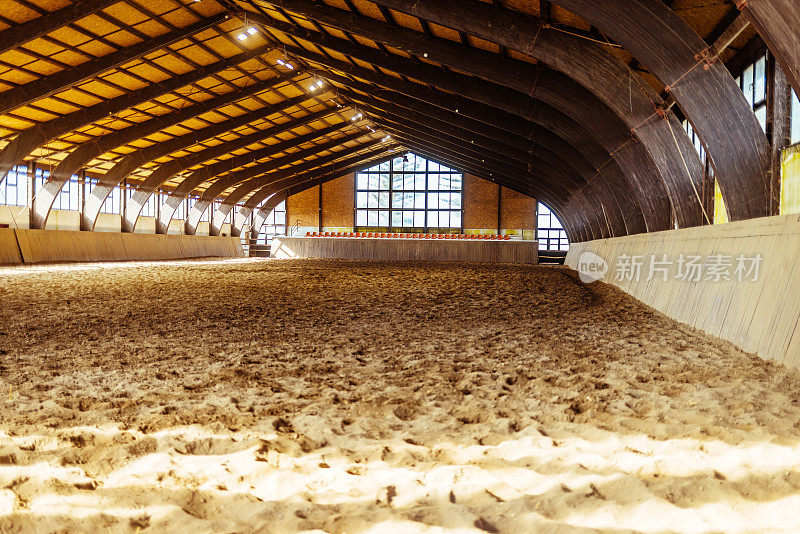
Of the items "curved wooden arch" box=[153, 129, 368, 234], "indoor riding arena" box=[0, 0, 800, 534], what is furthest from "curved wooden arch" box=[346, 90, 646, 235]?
"curved wooden arch" box=[153, 129, 368, 234]

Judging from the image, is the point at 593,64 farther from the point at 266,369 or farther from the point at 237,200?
the point at 237,200

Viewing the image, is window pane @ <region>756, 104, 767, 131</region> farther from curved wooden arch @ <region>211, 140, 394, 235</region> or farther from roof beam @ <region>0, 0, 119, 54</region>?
curved wooden arch @ <region>211, 140, 394, 235</region>

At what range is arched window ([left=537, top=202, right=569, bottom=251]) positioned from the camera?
3453 centimetres

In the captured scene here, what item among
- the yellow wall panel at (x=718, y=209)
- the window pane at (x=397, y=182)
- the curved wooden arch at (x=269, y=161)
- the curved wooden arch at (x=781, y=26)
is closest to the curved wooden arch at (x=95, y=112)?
the curved wooden arch at (x=269, y=161)

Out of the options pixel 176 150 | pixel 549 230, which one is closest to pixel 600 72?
pixel 176 150

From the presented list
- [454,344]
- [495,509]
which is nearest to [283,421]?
[495,509]

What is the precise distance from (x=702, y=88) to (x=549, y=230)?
1122 inches

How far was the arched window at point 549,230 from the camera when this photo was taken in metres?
34.5

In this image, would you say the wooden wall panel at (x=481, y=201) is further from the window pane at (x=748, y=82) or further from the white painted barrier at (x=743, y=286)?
the white painted barrier at (x=743, y=286)

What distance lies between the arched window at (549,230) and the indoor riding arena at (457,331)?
1517cm

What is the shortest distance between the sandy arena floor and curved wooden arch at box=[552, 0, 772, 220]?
7.71 feet

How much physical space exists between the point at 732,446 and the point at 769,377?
1.63 meters

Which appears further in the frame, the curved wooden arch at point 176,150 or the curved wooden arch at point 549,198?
the curved wooden arch at point 176,150

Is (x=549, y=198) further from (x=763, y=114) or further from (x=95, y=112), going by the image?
(x=95, y=112)
